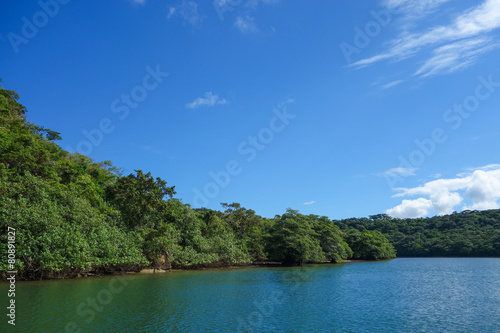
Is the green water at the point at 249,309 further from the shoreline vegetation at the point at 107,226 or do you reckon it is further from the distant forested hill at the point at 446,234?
the distant forested hill at the point at 446,234

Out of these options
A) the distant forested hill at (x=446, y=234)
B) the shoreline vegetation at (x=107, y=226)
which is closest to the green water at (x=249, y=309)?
the shoreline vegetation at (x=107, y=226)

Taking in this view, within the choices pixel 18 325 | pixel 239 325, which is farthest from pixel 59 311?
pixel 239 325

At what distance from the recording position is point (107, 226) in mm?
41250

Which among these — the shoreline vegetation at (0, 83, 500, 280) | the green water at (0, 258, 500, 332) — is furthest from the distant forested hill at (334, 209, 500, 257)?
the green water at (0, 258, 500, 332)

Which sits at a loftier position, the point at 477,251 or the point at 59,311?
the point at 59,311

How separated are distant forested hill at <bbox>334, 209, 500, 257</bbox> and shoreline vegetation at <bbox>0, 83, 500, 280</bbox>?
31176mm

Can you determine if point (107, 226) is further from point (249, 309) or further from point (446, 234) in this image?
point (446, 234)

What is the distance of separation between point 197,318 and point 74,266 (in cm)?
2262

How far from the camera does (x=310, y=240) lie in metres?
66.0

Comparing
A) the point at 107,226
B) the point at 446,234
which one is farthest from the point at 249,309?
the point at 446,234

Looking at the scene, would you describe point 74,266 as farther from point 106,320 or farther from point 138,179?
point 106,320

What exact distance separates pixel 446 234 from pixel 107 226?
116592 mm

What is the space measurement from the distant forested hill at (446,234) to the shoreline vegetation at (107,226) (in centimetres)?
3118

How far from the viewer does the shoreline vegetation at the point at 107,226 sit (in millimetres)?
30203
